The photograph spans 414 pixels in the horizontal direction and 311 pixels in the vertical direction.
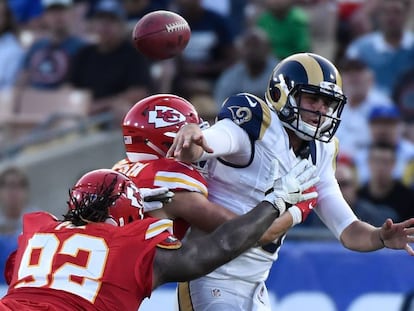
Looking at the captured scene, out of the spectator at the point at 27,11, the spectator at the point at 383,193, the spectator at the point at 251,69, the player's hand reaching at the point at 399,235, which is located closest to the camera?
the player's hand reaching at the point at 399,235

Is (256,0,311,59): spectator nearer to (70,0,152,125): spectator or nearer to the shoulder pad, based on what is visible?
(70,0,152,125): spectator

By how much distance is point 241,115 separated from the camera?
208 inches

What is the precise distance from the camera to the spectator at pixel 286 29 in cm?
1020

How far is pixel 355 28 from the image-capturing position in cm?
1055

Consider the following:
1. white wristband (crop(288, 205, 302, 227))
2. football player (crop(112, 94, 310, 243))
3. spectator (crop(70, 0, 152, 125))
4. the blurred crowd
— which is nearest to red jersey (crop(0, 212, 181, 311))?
football player (crop(112, 94, 310, 243))

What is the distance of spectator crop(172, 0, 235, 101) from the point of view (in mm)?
10266

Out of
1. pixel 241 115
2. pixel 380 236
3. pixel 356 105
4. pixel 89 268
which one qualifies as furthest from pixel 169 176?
pixel 356 105

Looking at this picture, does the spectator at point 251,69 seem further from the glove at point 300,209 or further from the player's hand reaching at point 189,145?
the player's hand reaching at point 189,145

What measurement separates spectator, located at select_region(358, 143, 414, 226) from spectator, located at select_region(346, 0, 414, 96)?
121cm

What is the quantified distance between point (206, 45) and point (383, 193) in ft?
8.03

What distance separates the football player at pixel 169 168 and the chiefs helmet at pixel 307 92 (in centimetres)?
36

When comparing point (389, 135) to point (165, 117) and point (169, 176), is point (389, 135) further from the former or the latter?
point (169, 176)

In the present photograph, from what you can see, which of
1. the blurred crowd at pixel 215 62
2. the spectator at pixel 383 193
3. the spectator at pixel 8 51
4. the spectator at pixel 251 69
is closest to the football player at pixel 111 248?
the spectator at pixel 383 193

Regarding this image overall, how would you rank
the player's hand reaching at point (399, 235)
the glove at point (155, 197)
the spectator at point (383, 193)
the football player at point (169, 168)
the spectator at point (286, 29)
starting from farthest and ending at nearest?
1. the spectator at point (286, 29)
2. the spectator at point (383, 193)
3. the player's hand reaching at point (399, 235)
4. the football player at point (169, 168)
5. the glove at point (155, 197)
